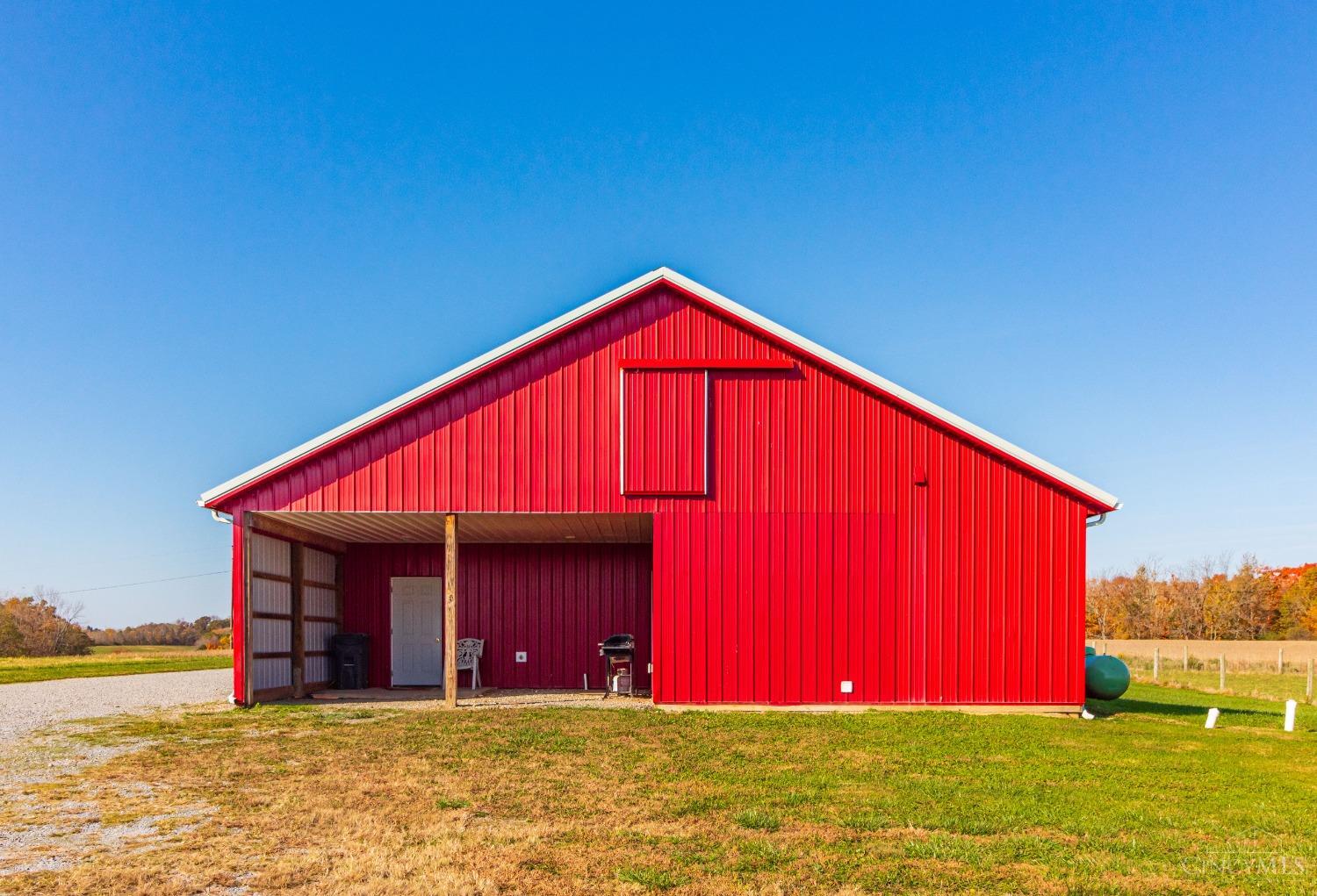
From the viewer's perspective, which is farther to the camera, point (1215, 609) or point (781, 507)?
point (1215, 609)

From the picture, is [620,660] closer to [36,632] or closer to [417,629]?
[417,629]

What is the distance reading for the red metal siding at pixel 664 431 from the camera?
1548 cm

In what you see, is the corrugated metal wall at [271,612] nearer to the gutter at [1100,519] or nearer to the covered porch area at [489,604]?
the covered porch area at [489,604]

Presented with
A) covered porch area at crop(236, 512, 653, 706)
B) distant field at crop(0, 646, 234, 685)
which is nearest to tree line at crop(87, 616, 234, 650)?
distant field at crop(0, 646, 234, 685)

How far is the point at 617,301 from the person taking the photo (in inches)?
617

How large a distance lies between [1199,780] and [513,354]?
1059 cm

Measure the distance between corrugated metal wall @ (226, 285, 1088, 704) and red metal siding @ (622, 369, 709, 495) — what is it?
210 mm

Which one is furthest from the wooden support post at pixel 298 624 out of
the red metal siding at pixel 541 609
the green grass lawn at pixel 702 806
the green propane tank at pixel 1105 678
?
the green propane tank at pixel 1105 678

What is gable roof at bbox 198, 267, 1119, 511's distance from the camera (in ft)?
50.0

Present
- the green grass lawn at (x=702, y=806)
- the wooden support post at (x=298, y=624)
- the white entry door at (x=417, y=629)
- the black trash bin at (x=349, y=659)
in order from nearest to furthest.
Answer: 1. the green grass lawn at (x=702, y=806)
2. the wooden support post at (x=298, y=624)
3. the black trash bin at (x=349, y=659)
4. the white entry door at (x=417, y=629)

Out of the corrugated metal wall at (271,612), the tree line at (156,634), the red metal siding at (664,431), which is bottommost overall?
the tree line at (156,634)

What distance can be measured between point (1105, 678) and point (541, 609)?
33.4 feet

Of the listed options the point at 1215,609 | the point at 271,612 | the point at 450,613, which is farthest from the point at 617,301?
the point at 1215,609

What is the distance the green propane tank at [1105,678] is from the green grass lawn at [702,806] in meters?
2.93
